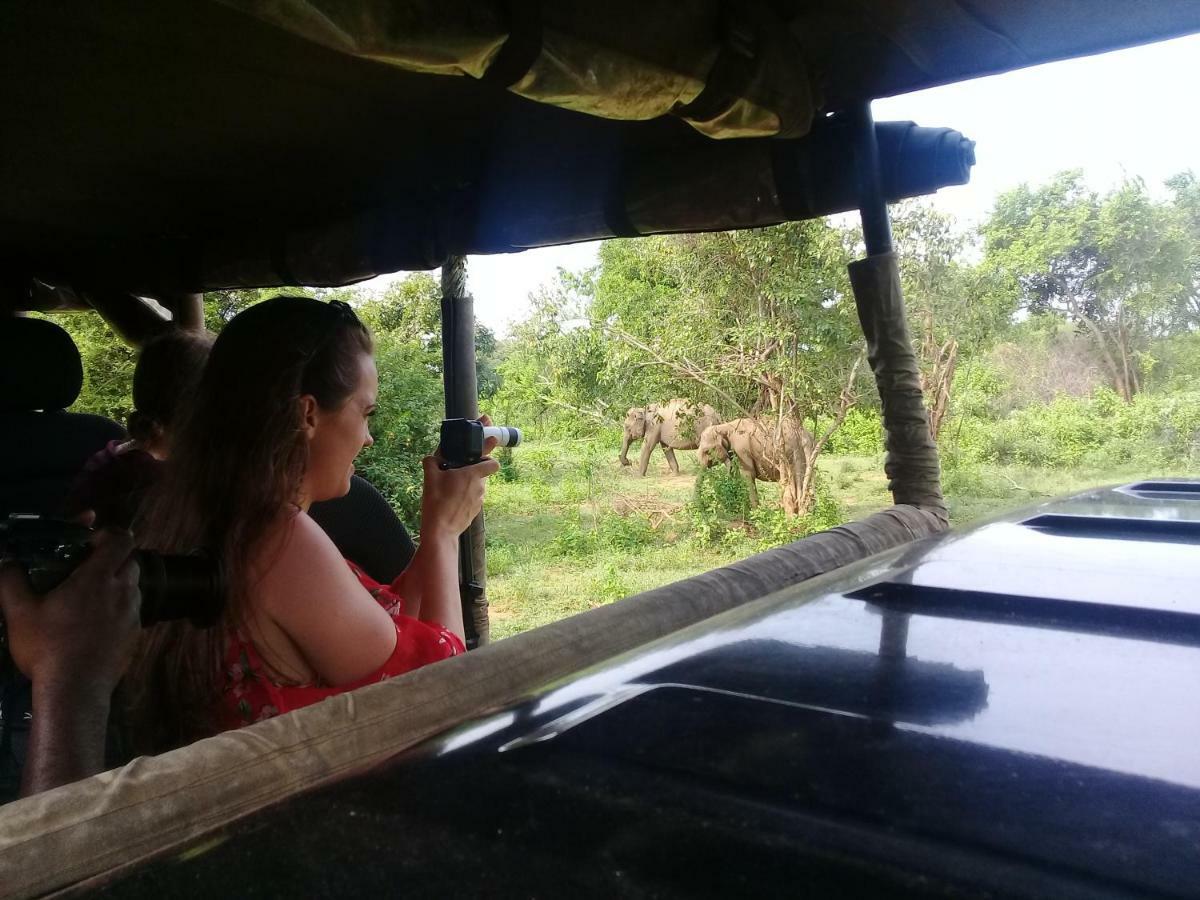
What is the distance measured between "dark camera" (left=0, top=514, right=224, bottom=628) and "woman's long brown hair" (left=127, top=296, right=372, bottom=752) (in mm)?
193

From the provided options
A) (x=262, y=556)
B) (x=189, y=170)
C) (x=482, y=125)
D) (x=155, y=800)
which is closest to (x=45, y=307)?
(x=189, y=170)

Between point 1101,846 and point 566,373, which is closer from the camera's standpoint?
point 1101,846

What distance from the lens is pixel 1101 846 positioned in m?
0.48

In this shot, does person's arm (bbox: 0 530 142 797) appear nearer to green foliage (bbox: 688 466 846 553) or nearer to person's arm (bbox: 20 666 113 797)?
person's arm (bbox: 20 666 113 797)

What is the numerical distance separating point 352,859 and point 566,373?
26.3 ft

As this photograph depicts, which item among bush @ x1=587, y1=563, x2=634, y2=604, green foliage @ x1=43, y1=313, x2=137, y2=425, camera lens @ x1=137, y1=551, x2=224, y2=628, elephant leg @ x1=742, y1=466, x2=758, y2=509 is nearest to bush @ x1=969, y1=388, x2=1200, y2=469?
elephant leg @ x1=742, y1=466, x2=758, y2=509

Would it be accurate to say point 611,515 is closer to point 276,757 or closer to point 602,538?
point 602,538

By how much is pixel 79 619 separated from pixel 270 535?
0.33 meters

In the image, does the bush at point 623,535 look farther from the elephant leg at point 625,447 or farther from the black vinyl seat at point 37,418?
the black vinyl seat at point 37,418

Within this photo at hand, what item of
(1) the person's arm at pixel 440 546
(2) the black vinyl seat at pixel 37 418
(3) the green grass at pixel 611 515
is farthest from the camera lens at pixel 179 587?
(3) the green grass at pixel 611 515

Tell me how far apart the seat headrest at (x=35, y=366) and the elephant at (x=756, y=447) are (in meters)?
5.74

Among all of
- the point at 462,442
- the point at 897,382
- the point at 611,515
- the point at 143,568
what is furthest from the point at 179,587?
the point at 611,515

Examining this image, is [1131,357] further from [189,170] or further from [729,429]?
[189,170]

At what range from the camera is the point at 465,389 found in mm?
2309
